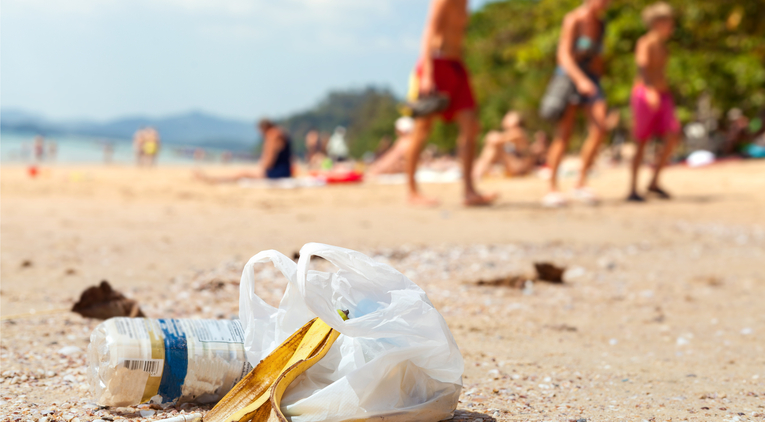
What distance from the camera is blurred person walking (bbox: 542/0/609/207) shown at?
6.22m

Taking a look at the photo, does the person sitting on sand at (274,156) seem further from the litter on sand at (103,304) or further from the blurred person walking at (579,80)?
the litter on sand at (103,304)

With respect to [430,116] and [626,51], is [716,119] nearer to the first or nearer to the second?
[626,51]

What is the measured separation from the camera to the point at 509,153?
41.3ft

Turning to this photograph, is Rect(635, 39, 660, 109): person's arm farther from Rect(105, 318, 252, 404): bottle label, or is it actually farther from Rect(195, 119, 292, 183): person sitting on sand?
Rect(105, 318, 252, 404): bottle label

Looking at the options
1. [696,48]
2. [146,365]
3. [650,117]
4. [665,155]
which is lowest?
[146,365]

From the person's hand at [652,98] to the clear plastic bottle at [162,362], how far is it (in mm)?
5921

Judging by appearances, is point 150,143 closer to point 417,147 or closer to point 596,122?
point 417,147

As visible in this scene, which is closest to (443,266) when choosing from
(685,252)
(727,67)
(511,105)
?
(685,252)

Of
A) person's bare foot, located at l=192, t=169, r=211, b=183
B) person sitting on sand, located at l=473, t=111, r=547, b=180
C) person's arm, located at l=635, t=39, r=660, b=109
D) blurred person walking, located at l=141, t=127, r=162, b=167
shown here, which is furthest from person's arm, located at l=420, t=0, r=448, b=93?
blurred person walking, located at l=141, t=127, r=162, b=167

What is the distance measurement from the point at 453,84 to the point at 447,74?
0.10 m

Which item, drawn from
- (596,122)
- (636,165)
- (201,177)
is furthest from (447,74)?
(201,177)

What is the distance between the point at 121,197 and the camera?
720 centimetres

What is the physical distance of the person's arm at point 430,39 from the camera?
5.81 meters

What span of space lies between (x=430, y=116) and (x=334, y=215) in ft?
4.11
